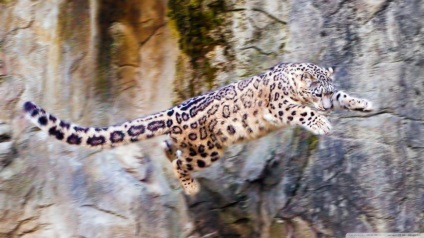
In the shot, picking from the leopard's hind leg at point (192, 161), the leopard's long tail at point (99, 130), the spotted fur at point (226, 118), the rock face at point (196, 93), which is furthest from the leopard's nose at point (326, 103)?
the leopard's long tail at point (99, 130)

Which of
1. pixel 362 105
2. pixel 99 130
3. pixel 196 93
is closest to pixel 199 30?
pixel 196 93

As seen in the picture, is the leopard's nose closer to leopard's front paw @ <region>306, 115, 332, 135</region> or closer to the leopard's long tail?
leopard's front paw @ <region>306, 115, 332, 135</region>

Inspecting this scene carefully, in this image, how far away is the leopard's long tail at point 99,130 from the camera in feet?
16.0

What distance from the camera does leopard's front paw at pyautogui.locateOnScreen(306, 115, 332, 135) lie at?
4738 mm

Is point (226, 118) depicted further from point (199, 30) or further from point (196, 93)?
point (199, 30)

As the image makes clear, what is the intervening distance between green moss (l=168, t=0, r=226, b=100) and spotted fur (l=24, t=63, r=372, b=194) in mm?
610

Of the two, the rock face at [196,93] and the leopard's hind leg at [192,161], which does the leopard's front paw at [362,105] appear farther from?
the leopard's hind leg at [192,161]

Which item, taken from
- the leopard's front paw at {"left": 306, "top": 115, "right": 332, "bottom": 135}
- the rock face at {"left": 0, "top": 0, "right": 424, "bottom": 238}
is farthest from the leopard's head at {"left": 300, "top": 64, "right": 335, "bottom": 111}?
the rock face at {"left": 0, "top": 0, "right": 424, "bottom": 238}

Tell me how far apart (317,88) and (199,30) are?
1357 millimetres

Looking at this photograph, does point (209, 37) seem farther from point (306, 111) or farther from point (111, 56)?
point (306, 111)

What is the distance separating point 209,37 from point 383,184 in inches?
66.0

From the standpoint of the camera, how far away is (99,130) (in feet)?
16.6

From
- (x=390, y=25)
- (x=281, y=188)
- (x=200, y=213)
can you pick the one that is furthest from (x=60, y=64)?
(x=390, y=25)

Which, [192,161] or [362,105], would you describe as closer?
[362,105]
